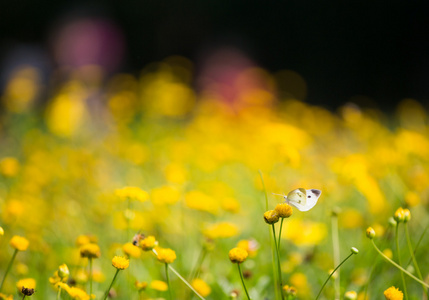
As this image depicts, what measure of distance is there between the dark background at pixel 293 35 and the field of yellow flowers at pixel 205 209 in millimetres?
3001

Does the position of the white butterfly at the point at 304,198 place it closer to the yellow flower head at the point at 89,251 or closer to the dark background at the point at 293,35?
the yellow flower head at the point at 89,251

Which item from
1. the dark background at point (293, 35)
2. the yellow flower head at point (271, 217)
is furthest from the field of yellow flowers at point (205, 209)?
the dark background at point (293, 35)

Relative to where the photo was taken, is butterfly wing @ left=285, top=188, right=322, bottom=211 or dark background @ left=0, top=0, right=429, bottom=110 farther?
dark background @ left=0, top=0, right=429, bottom=110

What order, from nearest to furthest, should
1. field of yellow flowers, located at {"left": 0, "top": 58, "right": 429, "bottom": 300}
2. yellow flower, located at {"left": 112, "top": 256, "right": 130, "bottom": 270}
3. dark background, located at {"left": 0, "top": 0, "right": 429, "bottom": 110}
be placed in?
1. yellow flower, located at {"left": 112, "top": 256, "right": 130, "bottom": 270}
2. field of yellow flowers, located at {"left": 0, "top": 58, "right": 429, "bottom": 300}
3. dark background, located at {"left": 0, "top": 0, "right": 429, "bottom": 110}

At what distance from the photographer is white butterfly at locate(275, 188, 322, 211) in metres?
0.81

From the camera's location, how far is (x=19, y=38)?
689 centimetres

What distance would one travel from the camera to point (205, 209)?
128cm

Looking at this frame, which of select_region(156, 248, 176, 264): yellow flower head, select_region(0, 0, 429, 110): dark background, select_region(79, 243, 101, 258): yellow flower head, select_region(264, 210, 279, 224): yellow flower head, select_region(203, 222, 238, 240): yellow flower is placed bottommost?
select_region(0, 0, 429, 110): dark background

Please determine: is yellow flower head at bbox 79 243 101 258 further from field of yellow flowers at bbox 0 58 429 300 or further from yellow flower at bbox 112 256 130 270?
yellow flower at bbox 112 256 130 270

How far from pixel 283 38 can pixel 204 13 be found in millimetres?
1159

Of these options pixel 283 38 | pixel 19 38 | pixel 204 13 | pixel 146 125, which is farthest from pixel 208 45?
pixel 146 125

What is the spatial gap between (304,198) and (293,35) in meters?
5.92

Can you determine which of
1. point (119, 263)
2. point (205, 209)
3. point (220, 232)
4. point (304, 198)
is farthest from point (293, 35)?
point (119, 263)

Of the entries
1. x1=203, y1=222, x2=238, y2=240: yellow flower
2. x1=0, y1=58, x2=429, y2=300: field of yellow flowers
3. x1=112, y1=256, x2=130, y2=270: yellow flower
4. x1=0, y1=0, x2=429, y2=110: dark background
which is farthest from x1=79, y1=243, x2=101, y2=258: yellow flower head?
x1=0, y1=0, x2=429, y2=110: dark background
